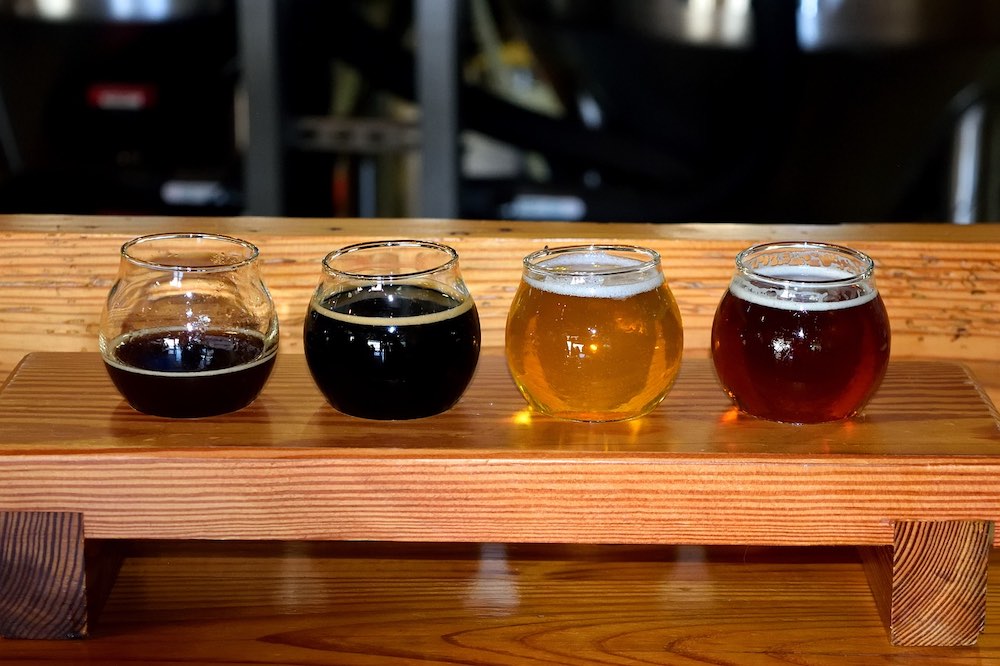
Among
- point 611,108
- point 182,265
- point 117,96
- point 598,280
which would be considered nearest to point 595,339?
point 598,280

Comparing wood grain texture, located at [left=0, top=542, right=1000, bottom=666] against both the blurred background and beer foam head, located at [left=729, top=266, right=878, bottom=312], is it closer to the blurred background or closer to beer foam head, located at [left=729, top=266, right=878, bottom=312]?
beer foam head, located at [left=729, top=266, right=878, bottom=312]

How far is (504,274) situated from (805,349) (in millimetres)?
332

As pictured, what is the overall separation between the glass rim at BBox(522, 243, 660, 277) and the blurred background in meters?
1.64

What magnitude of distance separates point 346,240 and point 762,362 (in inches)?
17.0

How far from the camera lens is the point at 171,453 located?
3.05 feet

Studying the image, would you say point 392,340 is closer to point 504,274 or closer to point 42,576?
point 504,274

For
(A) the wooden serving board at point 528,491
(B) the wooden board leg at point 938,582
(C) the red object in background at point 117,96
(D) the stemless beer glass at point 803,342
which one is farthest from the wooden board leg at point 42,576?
(C) the red object in background at point 117,96

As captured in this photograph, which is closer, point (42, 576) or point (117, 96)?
point (42, 576)

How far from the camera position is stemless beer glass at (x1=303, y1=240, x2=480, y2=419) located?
963 mm

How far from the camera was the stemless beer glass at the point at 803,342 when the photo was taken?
95 cm

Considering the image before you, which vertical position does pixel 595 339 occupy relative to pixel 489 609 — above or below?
above

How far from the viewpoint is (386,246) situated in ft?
3.47

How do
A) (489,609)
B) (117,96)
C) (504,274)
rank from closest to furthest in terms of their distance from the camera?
(489,609), (504,274), (117,96)

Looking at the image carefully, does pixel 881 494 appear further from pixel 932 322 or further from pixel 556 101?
pixel 556 101
